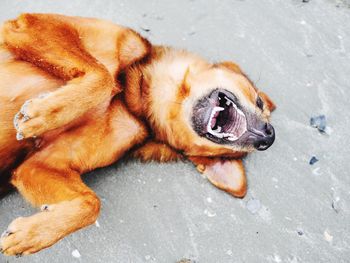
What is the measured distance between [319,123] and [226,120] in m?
1.24

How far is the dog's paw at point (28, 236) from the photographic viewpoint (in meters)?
2.96

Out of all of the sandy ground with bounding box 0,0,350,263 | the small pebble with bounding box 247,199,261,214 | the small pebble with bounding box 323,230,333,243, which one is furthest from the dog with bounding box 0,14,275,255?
the small pebble with bounding box 323,230,333,243

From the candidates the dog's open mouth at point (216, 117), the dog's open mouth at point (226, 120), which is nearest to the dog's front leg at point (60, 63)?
the dog's open mouth at point (216, 117)

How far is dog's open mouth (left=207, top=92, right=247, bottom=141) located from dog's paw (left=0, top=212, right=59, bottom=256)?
1457 mm

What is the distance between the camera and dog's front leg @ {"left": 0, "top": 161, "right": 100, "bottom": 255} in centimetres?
299

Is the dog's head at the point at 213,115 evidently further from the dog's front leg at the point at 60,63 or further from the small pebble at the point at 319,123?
the small pebble at the point at 319,123

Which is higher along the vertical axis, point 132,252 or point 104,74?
point 104,74

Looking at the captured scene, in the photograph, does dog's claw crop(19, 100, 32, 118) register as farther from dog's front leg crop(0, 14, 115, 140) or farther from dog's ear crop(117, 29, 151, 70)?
dog's ear crop(117, 29, 151, 70)

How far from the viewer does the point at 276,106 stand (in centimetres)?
459

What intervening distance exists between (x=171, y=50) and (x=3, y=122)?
62.1 inches

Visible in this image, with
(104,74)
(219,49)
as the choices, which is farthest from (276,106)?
(104,74)

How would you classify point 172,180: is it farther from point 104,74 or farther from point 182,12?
point 182,12

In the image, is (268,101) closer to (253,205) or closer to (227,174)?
(227,174)

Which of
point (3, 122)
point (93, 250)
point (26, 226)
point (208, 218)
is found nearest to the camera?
point (26, 226)
